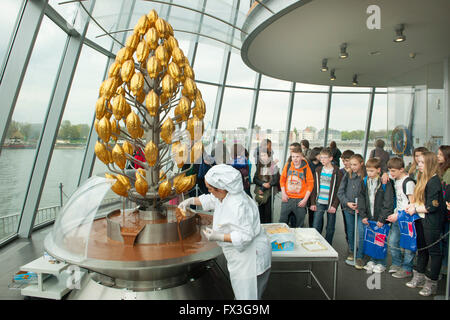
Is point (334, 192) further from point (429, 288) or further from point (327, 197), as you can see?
point (429, 288)

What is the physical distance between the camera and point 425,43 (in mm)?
5801

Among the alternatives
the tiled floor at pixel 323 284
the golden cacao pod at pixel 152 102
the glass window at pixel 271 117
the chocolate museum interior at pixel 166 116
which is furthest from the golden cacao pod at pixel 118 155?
the glass window at pixel 271 117

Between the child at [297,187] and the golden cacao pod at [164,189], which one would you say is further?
the child at [297,187]

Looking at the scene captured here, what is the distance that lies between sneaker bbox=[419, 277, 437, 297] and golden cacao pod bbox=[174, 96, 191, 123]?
355cm

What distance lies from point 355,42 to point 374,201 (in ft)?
11.1

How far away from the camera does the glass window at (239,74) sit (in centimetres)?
1079

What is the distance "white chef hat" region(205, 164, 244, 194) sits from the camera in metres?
2.02

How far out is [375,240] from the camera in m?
4.05

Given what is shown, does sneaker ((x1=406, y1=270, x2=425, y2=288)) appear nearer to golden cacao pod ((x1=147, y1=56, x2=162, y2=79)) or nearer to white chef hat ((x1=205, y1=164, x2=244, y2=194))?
white chef hat ((x1=205, y1=164, x2=244, y2=194))

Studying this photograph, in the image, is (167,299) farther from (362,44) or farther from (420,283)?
(362,44)

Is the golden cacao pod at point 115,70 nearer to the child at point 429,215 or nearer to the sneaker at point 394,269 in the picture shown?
the child at point 429,215

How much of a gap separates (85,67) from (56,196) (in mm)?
2951

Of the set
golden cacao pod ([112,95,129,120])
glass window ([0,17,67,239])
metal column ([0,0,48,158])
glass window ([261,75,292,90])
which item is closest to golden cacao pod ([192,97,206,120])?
golden cacao pod ([112,95,129,120])

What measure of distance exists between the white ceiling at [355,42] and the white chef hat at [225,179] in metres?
3.37
